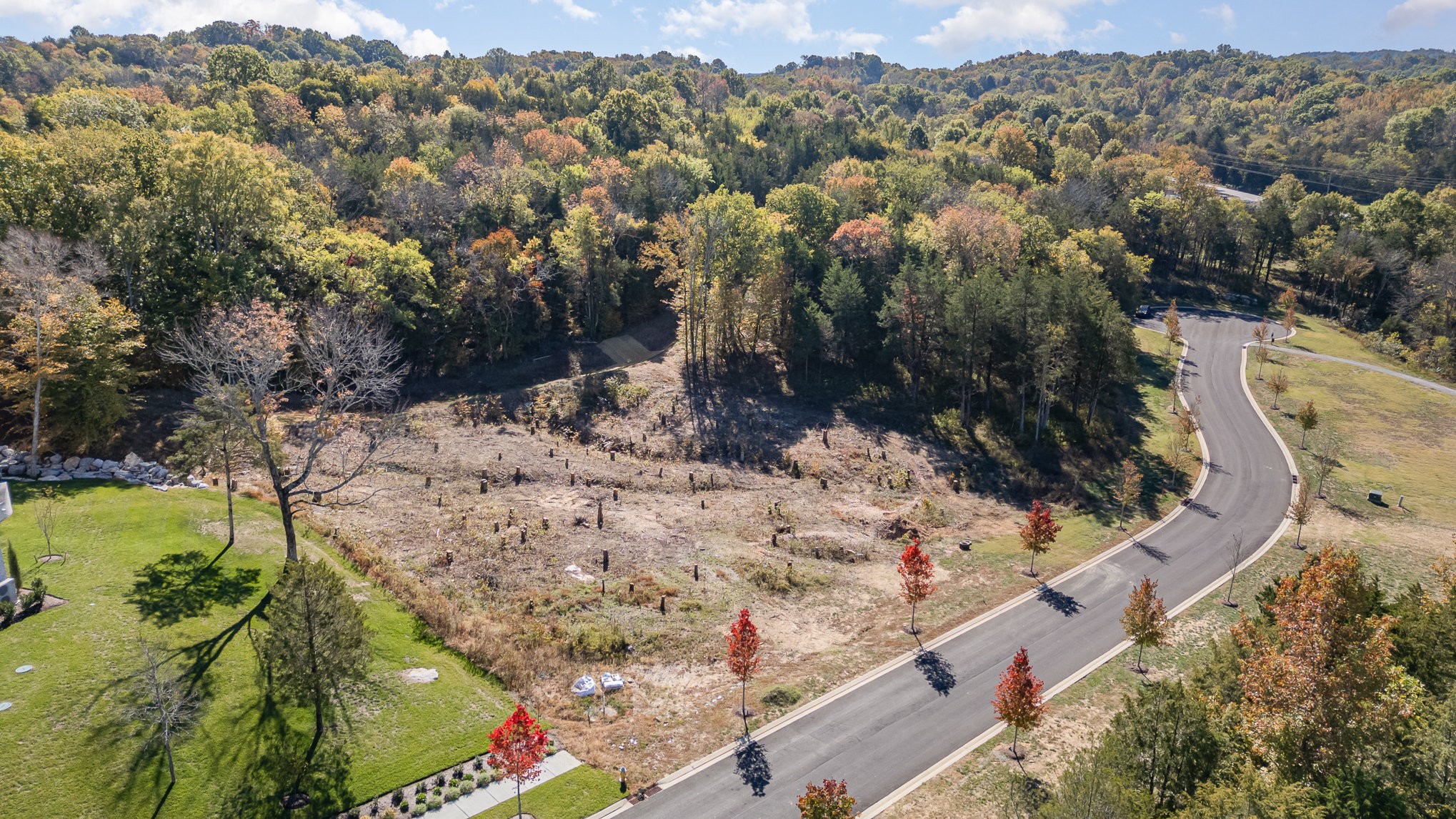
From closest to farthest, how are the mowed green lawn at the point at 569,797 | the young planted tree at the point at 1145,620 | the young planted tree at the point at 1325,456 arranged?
the mowed green lawn at the point at 569,797 → the young planted tree at the point at 1145,620 → the young planted tree at the point at 1325,456

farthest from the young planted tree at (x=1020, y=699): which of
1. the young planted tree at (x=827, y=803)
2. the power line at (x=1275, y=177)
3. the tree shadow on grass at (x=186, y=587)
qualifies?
the power line at (x=1275, y=177)

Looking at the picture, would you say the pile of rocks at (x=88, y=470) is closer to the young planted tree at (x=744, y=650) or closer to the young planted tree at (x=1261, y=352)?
the young planted tree at (x=744, y=650)

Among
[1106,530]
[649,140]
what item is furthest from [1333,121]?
[1106,530]

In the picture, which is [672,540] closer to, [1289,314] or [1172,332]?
[1172,332]

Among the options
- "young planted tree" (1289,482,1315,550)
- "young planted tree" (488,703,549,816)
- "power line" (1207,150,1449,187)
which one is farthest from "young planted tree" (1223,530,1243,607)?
"power line" (1207,150,1449,187)

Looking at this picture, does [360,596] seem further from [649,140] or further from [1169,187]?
[1169,187]

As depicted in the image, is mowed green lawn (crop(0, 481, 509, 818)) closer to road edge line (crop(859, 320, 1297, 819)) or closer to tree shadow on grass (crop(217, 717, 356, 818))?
tree shadow on grass (crop(217, 717, 356, 818))
